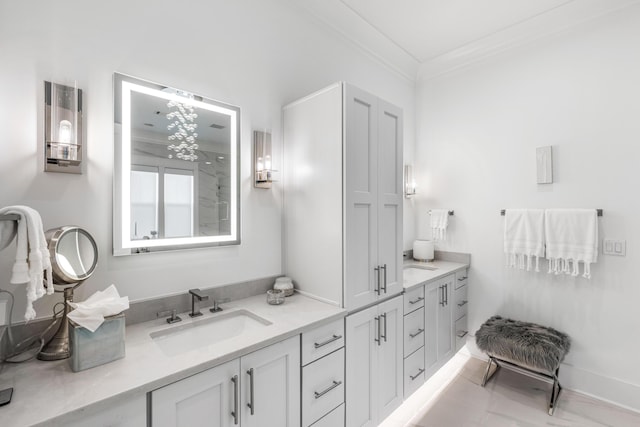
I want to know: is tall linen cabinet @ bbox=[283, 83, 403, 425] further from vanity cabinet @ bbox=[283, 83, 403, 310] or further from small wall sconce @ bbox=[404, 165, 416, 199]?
small wall sconce @ bbox=[404, 165, 416, 199]

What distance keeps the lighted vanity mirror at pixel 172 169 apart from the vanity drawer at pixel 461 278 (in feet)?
7.07

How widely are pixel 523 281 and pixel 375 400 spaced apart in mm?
1858

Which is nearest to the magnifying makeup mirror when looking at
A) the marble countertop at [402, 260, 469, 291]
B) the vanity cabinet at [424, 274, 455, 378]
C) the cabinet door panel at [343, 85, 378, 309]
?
the cabinet door panel at [343, 85, 378, 309]

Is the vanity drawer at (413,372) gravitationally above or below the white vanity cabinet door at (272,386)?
below

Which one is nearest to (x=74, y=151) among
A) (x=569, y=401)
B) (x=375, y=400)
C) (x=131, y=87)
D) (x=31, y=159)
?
(x=31, y=159)

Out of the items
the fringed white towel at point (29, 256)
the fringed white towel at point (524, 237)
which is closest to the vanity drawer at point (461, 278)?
the fringed white towel at point (524, 237)

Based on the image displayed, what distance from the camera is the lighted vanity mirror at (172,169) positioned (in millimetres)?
1436

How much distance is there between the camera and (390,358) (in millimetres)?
1955

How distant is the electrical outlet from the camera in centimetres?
223

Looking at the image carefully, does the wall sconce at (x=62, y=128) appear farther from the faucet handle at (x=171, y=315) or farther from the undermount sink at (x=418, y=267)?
the undermount sink at (x=418, y=267)

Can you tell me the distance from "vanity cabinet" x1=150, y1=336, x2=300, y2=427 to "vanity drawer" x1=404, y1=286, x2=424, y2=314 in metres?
1.02

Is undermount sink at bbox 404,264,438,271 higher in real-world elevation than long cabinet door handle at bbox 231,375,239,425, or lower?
higher

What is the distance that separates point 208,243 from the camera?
1715 millimetres

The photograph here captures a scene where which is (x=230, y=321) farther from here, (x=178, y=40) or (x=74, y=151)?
(x=178, y=40)
